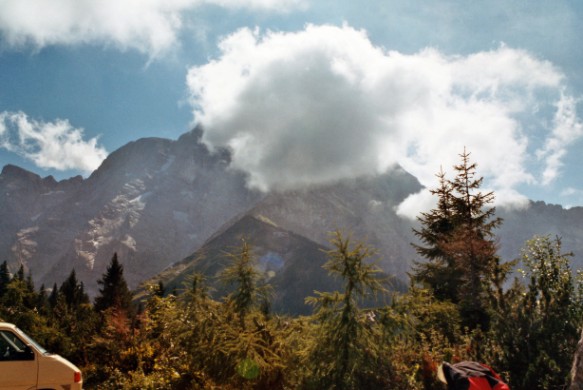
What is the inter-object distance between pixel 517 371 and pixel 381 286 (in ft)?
12.9

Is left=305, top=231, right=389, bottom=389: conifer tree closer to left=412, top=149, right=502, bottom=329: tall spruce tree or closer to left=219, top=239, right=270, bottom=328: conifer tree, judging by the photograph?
left=219, top=239, right=270, bottom=328: conifer tree

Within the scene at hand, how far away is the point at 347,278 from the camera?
9906 mm

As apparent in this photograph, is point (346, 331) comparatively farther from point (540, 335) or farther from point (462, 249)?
point (462, 249)

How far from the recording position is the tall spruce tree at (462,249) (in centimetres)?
1909

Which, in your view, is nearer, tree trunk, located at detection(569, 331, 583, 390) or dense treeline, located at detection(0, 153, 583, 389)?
tree trunk, located at detection(569, 331, 583, 390)

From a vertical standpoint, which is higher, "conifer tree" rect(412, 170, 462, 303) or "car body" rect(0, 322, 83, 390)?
"conifer tree" rect(412, 170, 462, 303)

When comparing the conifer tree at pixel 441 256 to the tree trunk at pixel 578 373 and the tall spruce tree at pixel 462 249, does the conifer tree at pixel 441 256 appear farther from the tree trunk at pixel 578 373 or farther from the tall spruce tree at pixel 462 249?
the tree trunk at pixel 578 373

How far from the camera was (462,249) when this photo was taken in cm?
1983

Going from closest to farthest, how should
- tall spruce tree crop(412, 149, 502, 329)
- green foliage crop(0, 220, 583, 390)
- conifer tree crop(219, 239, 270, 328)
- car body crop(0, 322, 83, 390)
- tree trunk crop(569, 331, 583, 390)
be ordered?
tree trunk crop(569, 331, 583, 390)
car body crop(0, 322, 83, 390)
green foliage crop(0, 220, 583, 390)
conifer tree crop(219, 239, 270, 328)
tall spruce tree crop(412, 149, 502, 329)

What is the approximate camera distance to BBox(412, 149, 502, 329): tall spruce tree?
19.1 m

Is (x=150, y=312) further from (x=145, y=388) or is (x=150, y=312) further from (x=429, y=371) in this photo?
(x=429, y=371)

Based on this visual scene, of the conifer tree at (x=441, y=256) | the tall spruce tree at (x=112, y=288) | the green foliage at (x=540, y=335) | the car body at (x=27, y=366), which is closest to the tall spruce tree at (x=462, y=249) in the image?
the conifer tree at (x=441, y=256)

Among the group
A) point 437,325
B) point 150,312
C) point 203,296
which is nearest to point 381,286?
point 203,296

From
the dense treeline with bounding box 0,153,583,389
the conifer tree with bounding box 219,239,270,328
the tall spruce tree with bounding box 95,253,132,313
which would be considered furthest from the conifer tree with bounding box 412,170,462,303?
the tall spruce tree with bounding box 95,253,132,313
